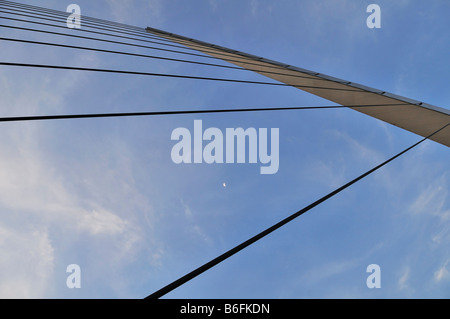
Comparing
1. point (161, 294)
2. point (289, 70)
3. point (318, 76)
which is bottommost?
point (161, 294)

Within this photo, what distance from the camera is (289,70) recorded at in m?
7.64

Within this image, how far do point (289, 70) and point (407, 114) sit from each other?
3.03 m

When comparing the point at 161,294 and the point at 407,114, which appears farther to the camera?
the point at 407,114
